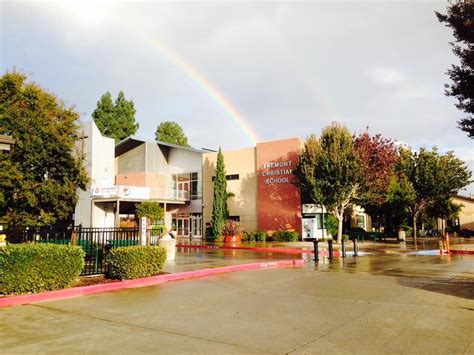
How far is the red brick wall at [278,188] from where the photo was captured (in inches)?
1421

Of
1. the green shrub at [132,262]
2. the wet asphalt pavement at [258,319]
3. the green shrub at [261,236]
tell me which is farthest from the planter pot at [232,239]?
the wet asphalt pavement at [258,319]

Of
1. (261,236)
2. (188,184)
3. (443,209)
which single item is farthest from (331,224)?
(443,209)

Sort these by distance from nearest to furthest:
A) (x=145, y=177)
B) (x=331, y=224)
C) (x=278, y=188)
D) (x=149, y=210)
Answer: (x=331, y=224), (x=149, y=210), (x=278, y=188), (x=145, y=177)

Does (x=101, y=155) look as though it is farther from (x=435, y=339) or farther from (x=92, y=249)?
(x=435, y=339)

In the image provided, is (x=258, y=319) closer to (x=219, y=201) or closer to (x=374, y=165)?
(x=374, y=165)

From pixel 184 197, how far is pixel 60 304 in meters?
36.0

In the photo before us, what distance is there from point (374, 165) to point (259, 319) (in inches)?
1070

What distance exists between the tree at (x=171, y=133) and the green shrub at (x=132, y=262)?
58.2 m

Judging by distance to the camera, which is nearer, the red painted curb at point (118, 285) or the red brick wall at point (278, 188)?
the red painted curb at point (118, 285)

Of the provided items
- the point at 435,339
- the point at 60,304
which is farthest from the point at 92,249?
the point at 435,339

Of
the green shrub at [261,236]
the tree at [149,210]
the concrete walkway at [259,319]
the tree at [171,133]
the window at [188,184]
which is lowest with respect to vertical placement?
the concrete walkway at [259,319]

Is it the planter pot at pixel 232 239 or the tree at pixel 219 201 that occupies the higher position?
the tree at pixel 219 201

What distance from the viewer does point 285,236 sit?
34.1m

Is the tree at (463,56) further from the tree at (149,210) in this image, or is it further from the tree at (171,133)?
the tree at (171,133)
